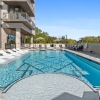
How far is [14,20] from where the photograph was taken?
90.2ft

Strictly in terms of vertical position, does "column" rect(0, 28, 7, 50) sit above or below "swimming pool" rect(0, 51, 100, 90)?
above

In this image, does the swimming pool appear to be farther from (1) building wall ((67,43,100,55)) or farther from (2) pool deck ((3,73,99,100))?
(1) building wall ((67,43,100,55))

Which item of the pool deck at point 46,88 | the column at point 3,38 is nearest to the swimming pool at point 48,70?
the pool deck at point 46,88

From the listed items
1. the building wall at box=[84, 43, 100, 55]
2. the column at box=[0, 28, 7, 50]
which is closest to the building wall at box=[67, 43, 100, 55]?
the building wall at box=[84, 43, 100, 55]

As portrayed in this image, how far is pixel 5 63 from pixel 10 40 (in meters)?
21.8

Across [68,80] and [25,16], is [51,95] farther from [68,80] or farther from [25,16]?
[25,16]

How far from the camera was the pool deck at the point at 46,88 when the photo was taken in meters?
5.65

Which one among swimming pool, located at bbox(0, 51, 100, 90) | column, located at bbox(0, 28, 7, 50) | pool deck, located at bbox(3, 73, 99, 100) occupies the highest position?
column, located at bbox(0, 28, 7, 50)

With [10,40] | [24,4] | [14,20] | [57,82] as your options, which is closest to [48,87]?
[57,82]

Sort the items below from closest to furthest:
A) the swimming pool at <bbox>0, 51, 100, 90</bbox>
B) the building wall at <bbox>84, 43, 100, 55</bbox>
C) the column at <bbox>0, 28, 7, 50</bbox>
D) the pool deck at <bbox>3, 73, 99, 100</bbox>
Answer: the pool deck at <bbox>3, 73, 99, 100</bbox>, the swimming pool at <bbox>0, 51, 100, 90</bbox>, the building wall at <bbox>84, 43, 100, 55</bbox>, the column at <bbox>0, 28, 7, 50</bbox>

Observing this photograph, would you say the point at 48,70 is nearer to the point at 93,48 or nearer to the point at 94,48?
the point at 94,48

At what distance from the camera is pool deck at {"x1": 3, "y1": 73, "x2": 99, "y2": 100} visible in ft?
18.5

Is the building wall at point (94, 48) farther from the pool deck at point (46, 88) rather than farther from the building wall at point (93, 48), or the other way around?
the pool deck at point (46, 88)

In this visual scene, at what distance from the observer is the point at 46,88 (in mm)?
6113
